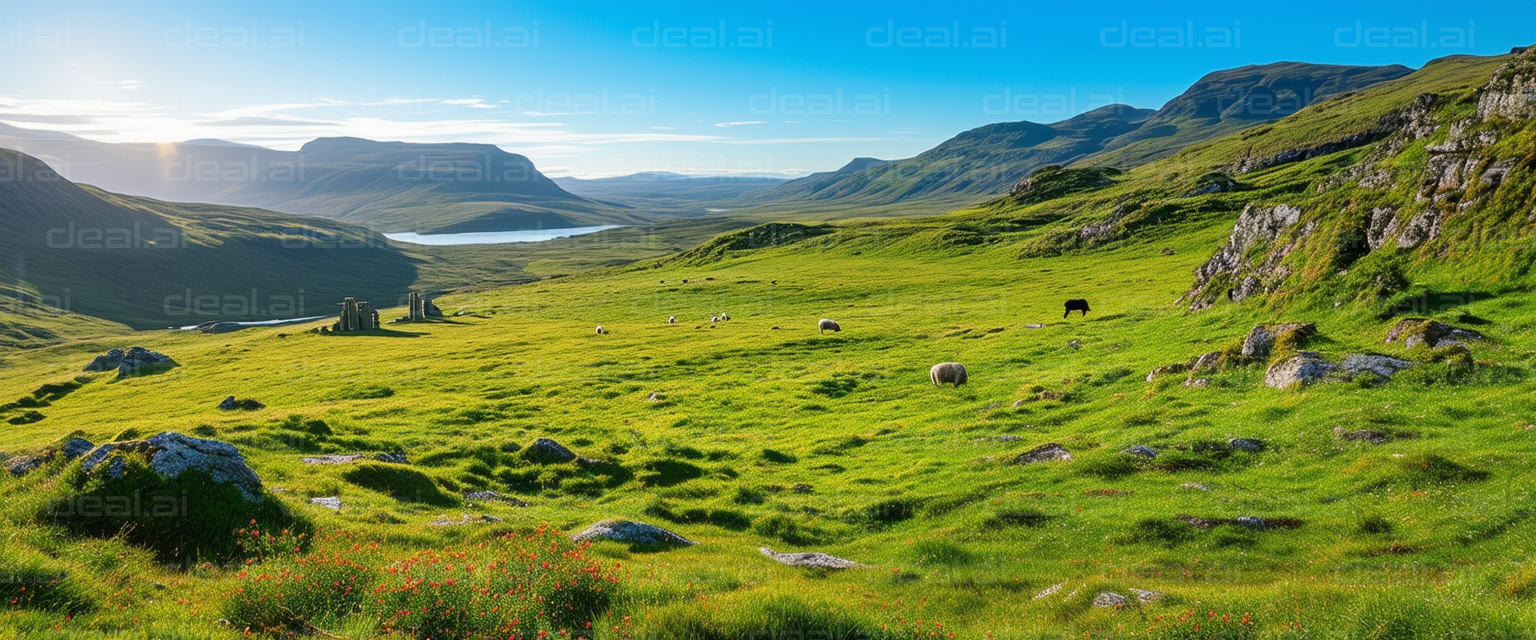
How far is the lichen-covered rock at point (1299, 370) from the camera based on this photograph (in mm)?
25062

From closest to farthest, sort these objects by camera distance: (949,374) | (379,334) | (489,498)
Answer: (489,498) < (949,374) < (379,334)

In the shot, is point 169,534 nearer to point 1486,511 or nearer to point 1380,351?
point 1486,511

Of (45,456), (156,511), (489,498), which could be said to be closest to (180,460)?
(156,511)

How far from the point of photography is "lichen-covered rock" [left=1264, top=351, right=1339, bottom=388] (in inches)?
987

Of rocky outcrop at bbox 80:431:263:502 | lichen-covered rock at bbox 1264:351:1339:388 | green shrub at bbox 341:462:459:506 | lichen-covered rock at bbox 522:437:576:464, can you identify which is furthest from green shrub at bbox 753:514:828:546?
lichen-covered rock at bbox 1264:351:1339:388

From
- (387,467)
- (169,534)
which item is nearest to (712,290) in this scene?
(387,467)

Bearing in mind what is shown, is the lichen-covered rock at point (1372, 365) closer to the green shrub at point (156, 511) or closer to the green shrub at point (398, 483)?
the green shrub at point (398, 483)

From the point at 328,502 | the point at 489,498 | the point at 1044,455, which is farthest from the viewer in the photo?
the point at 1044,455

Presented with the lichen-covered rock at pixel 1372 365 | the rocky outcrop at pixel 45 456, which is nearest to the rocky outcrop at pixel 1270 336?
the lichen-covered rock at pixel 1372 365

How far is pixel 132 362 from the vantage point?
70.8 metres

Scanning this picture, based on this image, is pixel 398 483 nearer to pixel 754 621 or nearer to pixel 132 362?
pixel 754 621

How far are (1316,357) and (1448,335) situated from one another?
13.0ft

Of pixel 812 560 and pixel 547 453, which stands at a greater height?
pixel 812 560

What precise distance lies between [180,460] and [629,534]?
8.74 m
